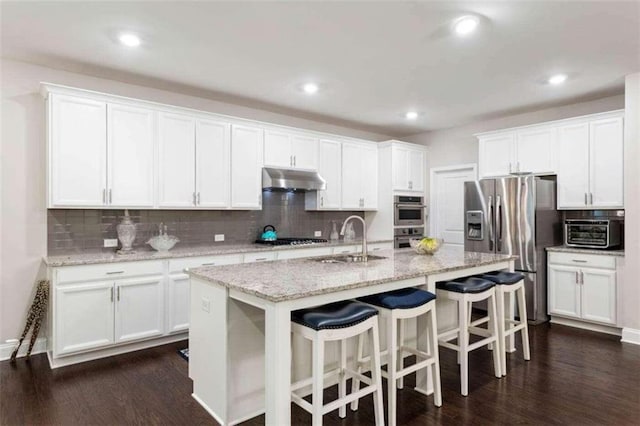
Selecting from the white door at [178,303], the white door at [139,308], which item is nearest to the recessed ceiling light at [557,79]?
the white door at [178,303]

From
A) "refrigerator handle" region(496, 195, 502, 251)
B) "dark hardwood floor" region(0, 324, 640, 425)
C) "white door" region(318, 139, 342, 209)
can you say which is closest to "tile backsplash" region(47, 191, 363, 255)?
"white door" region(318, 139, 342, 209)

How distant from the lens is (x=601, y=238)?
13.9 ft

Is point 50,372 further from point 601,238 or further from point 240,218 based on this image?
point 601,238

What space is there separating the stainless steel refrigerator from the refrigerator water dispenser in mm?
13

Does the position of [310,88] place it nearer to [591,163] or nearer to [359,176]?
[359,176]

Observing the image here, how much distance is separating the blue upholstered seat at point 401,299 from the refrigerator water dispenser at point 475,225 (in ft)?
9.05

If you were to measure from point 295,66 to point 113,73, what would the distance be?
1.81 meters

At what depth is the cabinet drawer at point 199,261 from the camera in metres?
3.77

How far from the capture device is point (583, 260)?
4.29m

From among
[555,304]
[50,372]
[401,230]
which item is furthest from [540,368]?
[50,372]

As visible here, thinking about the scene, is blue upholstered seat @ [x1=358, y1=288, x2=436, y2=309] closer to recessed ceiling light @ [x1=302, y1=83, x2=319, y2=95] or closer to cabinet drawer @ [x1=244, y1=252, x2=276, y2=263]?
cabinet drawer @ [x1=244, y1=252, x2=276, y2=263]

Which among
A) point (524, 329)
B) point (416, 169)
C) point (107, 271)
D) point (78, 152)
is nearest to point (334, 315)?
point (524, 329)

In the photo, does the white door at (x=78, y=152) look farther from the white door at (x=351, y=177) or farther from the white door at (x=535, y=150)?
the white door at (x=535, y=150)

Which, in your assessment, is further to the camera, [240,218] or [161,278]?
[240,218]
